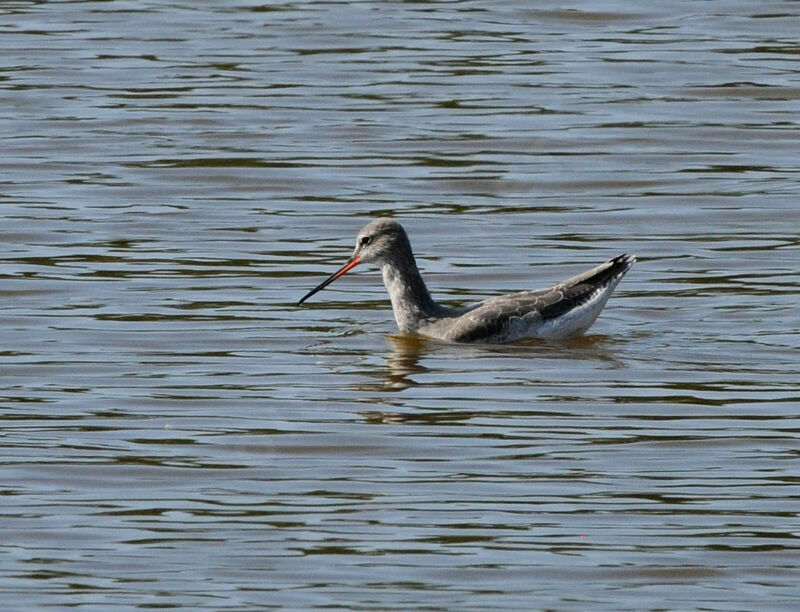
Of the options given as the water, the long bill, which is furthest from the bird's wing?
the long bill

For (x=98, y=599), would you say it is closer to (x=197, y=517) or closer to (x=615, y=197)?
(x=197, y=517)

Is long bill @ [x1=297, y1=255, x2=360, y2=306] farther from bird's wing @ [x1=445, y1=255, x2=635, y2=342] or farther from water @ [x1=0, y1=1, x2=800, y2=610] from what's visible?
bird's wing @ [x1=445, y1=255, x2=635, y2=342]

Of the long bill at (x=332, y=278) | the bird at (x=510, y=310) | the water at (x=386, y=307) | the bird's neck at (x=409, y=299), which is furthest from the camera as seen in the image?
the long bill at (x=332, y=278)

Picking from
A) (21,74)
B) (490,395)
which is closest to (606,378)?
(490,395)

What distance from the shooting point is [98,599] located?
331 inches

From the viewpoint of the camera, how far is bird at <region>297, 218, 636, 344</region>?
1355 cm

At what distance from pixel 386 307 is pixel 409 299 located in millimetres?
999

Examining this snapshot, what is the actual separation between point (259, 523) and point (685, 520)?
1929 mm

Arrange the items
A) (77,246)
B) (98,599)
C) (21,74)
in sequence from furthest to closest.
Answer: (21,74) < (77,246) < (98,599)

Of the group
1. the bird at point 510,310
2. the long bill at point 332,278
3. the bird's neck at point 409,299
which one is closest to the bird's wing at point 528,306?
the bird at point 510,310

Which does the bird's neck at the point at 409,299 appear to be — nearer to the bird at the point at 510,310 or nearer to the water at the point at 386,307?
the bird at the point at 510,310

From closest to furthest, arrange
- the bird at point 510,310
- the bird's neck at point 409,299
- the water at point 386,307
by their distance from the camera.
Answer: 1. the water at point 386,307
2. the bird at point 510,310
3. the bird's neck at point 409,299

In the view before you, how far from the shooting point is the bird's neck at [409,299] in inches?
553

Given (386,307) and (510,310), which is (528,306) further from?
(386,307)
